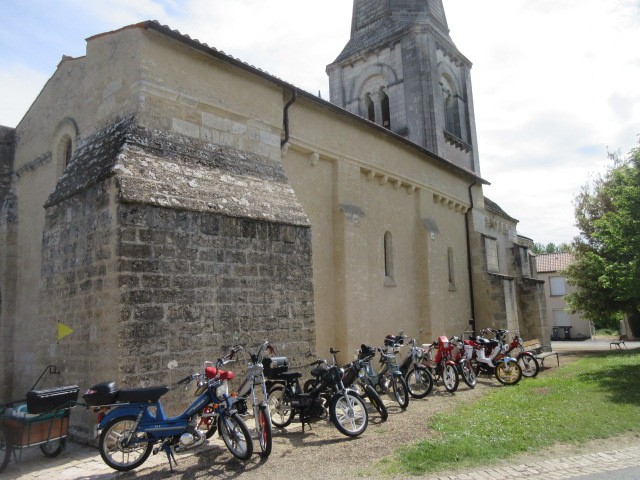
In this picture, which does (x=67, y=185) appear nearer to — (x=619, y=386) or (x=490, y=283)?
(x=619, y=386)

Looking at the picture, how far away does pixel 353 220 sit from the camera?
11258 millimetres

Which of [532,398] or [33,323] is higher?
[33,323]

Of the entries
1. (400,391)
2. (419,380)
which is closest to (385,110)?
(419,380)

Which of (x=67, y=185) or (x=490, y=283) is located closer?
(x=67, y=185)

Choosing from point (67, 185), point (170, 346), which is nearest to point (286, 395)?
point (170, 346)

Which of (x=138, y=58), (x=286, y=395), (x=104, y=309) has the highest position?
(x=138, y=58)

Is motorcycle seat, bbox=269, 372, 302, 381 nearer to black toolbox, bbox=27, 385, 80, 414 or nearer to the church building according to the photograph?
the church building

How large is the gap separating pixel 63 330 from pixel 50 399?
4.87 feet

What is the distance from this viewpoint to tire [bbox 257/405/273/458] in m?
5.58

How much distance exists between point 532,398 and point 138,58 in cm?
890

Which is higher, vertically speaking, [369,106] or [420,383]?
[369,106]

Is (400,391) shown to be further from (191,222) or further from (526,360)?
(526,360)

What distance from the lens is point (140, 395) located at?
5312 millimetres

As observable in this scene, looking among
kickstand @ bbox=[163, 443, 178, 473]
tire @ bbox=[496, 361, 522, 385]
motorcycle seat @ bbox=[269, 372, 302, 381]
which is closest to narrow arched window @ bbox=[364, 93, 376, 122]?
tire @ bbox=[496, 361, 522, 385]
